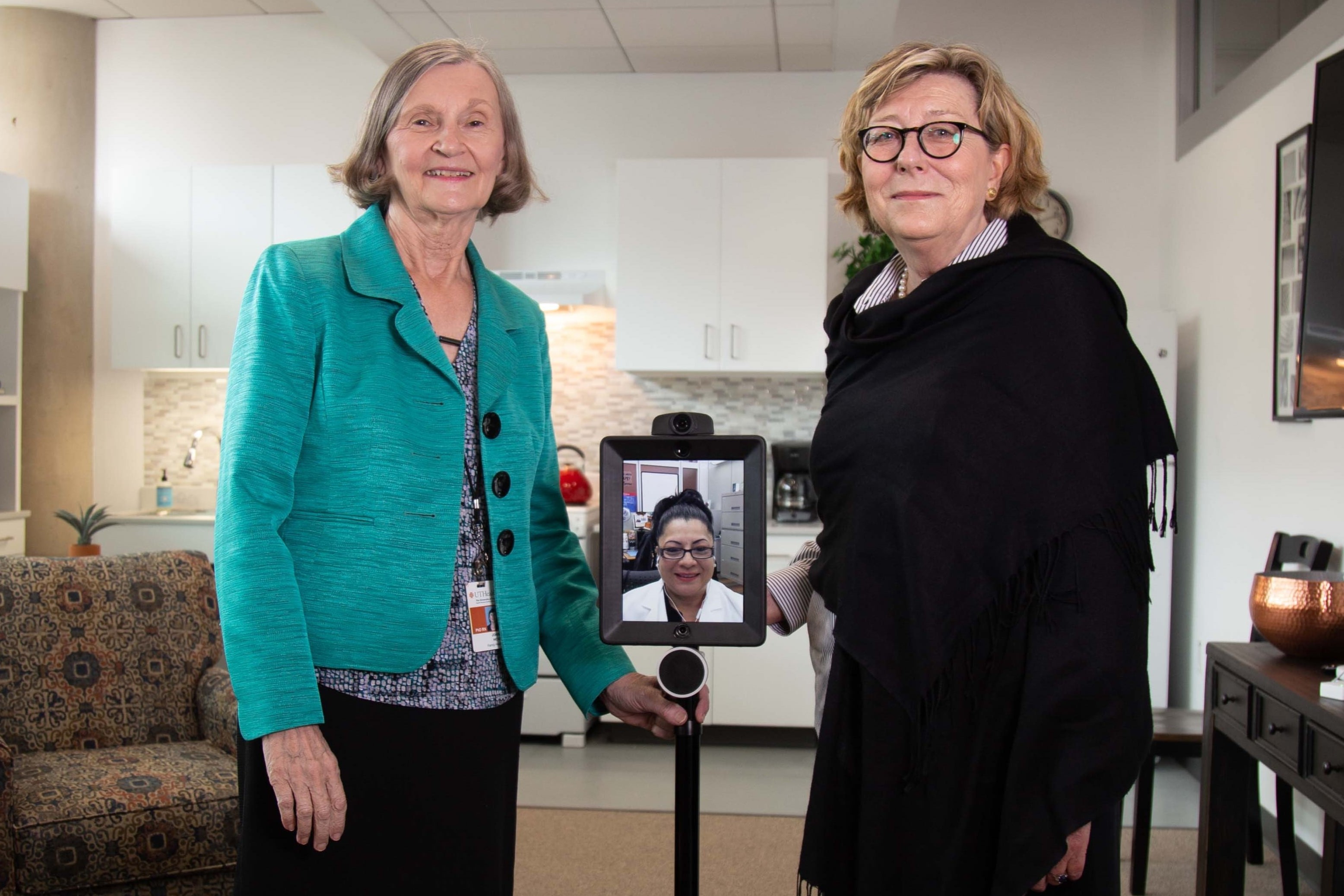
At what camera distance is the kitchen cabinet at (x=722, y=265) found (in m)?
4.37

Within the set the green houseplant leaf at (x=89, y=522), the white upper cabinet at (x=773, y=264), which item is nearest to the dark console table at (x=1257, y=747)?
the white upper cabinet at (x=773, y=264)

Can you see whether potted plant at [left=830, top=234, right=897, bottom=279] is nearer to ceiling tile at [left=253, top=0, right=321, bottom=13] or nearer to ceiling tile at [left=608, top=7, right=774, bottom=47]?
ceiling tile at [left=608, top=7, right=774, bottom=47]

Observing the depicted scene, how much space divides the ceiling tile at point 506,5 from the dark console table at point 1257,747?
3062 mm

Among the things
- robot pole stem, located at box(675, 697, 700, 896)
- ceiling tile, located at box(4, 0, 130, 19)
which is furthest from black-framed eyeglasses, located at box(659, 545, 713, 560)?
ceiling tile, located at box(4, 0, 130, 19)

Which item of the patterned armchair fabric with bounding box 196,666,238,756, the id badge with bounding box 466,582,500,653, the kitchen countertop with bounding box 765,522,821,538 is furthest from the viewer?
the kitchen countertop with bounding box 765,522,821,538

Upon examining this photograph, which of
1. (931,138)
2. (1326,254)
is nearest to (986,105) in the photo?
(931,138)

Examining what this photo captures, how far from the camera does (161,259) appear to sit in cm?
460

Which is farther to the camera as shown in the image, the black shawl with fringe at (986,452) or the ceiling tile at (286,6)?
the ceiling tile at (286,6)

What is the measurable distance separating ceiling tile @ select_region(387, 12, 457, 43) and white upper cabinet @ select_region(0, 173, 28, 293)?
1.82 meters

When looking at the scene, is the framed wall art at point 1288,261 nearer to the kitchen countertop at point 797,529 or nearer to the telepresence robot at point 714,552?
the kitchen countertop at point 797,529

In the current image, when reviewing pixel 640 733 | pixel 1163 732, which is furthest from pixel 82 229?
pixel 1163 732

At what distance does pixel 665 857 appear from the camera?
315 cm

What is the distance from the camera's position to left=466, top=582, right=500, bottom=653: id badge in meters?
1.29

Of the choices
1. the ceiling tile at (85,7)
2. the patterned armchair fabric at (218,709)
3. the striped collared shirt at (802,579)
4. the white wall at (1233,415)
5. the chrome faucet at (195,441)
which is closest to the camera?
the striped collared shirt at (802,579)
